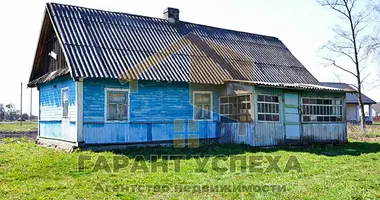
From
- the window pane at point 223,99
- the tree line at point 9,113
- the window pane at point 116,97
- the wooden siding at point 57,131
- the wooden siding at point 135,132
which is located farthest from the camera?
the tree line at point 9,113

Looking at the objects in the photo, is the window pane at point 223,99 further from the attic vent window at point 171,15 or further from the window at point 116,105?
the attic vent window at point 171,15

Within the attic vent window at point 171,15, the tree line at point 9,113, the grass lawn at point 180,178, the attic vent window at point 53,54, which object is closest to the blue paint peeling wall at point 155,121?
the attic vent window at point 53,54

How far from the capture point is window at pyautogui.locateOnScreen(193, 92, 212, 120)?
16.1m

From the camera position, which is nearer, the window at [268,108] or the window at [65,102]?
the window at [65,102]

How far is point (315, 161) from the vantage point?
11180 mm

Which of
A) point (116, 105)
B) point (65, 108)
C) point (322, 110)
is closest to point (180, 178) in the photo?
point (116, 105)

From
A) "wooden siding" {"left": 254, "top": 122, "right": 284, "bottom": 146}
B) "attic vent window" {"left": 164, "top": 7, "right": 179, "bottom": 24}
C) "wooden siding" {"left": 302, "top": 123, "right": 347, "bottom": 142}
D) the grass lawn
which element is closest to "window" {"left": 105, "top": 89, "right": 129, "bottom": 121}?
the grass lawn

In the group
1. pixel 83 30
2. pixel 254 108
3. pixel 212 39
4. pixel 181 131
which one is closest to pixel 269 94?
pixel 254 108

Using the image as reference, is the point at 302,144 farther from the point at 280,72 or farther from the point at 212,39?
the point at 212,39

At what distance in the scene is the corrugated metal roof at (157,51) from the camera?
14.1m

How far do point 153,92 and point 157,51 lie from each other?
231cm

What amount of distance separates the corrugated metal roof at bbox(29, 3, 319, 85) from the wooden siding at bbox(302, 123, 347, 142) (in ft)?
10.9

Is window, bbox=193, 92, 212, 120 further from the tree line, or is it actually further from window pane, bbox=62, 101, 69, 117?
the tree line

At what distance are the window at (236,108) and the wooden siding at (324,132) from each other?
3.04m
